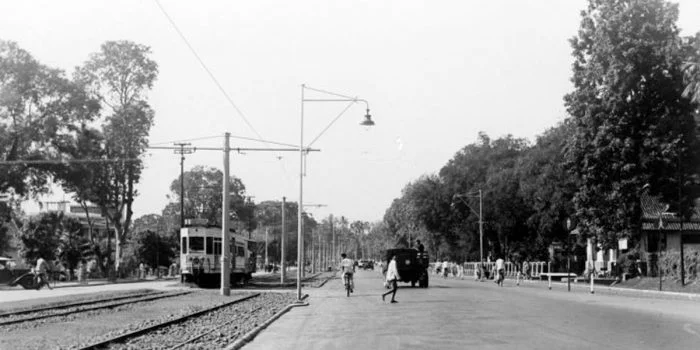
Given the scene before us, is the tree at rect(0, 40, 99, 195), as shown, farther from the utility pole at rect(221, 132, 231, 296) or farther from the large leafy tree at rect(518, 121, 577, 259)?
the large leafy tree at rect(518, 121, 577, 259)

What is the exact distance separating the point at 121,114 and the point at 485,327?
1835 inches

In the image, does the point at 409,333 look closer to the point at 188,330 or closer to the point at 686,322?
the point at 188,330

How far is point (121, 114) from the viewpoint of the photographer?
59344 mm

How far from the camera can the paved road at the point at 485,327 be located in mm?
14422

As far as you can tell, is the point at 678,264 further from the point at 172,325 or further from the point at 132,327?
the point at 132,327

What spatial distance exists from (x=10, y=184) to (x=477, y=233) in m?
49.7

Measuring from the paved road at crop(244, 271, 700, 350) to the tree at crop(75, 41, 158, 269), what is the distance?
121ft

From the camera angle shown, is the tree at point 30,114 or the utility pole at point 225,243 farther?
the tree at point 30,114

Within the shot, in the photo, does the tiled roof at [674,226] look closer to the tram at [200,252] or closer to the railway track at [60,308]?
the tram at [200,252]

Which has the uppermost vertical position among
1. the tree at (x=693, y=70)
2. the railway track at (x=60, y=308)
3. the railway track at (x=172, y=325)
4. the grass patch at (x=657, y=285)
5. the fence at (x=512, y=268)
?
the tree at (x=693, y=70)

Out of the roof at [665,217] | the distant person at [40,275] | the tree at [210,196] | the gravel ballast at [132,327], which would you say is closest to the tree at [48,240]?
the distant person at [40,275]

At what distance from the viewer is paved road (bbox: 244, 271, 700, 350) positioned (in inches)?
568

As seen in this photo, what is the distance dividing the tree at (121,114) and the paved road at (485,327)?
3685 centimetres

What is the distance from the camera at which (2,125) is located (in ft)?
159
